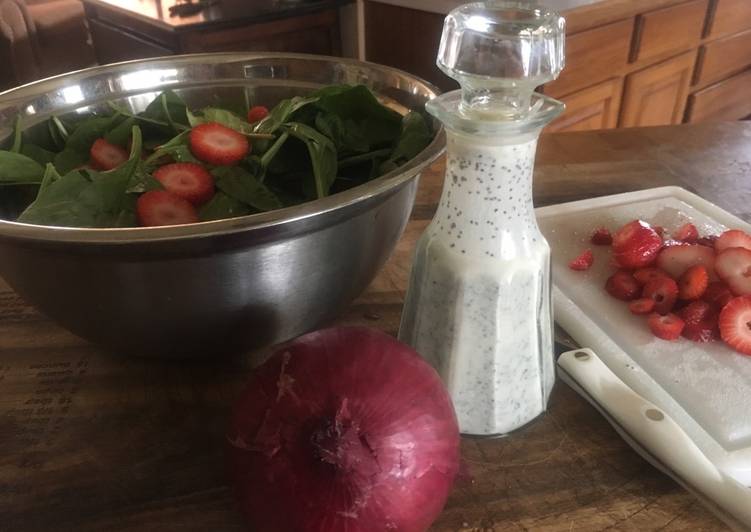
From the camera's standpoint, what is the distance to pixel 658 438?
0.47 meters

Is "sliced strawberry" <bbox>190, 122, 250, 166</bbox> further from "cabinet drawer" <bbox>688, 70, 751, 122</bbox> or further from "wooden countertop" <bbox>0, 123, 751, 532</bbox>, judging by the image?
"cabinet drawer" <bbox>688, 70, 751, 122</bbox>

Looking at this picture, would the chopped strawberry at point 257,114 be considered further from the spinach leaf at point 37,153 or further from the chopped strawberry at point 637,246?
the chopped strawberry at point 637,246

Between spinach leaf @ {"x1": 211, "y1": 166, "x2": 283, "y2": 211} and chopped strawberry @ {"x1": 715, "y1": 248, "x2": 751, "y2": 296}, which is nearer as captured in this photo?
spinach leaf @ {"x1": 211, "y1": 166, "x2": 283, "y2": 211}

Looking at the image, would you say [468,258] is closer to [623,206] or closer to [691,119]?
[623,206]

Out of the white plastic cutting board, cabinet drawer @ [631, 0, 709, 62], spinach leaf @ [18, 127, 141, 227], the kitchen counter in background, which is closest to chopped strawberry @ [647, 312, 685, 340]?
the white plastic cutting board

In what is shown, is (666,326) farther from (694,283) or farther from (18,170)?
(18,170)

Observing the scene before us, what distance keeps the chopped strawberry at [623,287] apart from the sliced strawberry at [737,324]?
0.09 meters

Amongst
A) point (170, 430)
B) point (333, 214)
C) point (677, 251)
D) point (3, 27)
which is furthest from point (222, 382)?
point (3, 27)

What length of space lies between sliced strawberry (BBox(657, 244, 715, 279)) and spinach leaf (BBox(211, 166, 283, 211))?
0.41 metres

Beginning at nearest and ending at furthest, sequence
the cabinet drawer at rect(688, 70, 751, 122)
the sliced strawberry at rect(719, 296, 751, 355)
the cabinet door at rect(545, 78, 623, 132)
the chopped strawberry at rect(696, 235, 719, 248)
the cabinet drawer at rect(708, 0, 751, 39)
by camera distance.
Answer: the sliced strawberry at rect(719, 296, 751, 355) → the chopped strawberry at rect(696, 235, 719, 248) → the cabinet door at rect(545, 78, 623, 132) → the cabinet drawer at rect(708, 0, 751, 39) → the cabinet drawer at rect(688, 70, 751, 122)

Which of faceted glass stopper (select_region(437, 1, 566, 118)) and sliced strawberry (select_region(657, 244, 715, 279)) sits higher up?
faceted glass stopper (select_region(437, 1, 566, 118))

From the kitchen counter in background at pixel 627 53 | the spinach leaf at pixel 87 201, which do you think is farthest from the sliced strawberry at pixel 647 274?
the kitchen counter in background at pixel 627 53

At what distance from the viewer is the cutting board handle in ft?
1.45

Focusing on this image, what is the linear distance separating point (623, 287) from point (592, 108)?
1.37 metres
